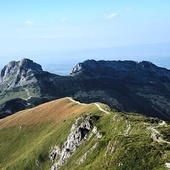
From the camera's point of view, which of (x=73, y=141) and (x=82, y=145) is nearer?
(x=82, y=145)

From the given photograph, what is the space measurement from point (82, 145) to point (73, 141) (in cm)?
572

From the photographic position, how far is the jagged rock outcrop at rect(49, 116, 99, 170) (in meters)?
125

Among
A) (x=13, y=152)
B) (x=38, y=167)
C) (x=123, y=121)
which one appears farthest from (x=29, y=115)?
(x=123, y=121)

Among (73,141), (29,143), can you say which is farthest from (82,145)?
(29,143)

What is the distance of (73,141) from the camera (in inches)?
5027

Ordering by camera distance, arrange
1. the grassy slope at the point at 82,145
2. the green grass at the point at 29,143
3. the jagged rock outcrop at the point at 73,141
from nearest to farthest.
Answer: the grassy slope at the point at 82,145 < the jagged rock outcrop at the point at 73,141 < the green grass at the point at 29,143

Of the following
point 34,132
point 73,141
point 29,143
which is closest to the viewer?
point 73,141

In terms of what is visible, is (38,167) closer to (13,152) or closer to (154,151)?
(13,152)

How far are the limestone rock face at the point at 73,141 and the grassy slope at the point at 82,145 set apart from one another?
9.76 feet

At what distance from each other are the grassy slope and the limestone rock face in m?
2.97

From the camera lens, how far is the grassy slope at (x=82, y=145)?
76562 mm

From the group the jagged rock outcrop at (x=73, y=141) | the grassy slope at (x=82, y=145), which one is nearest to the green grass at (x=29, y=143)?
the grassy slope at (x=82, y=145)

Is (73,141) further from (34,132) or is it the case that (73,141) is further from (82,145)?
(34,132)

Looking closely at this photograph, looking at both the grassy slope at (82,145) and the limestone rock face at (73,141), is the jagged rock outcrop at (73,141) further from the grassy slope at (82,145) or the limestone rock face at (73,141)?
the grassy slope at (82,145)
